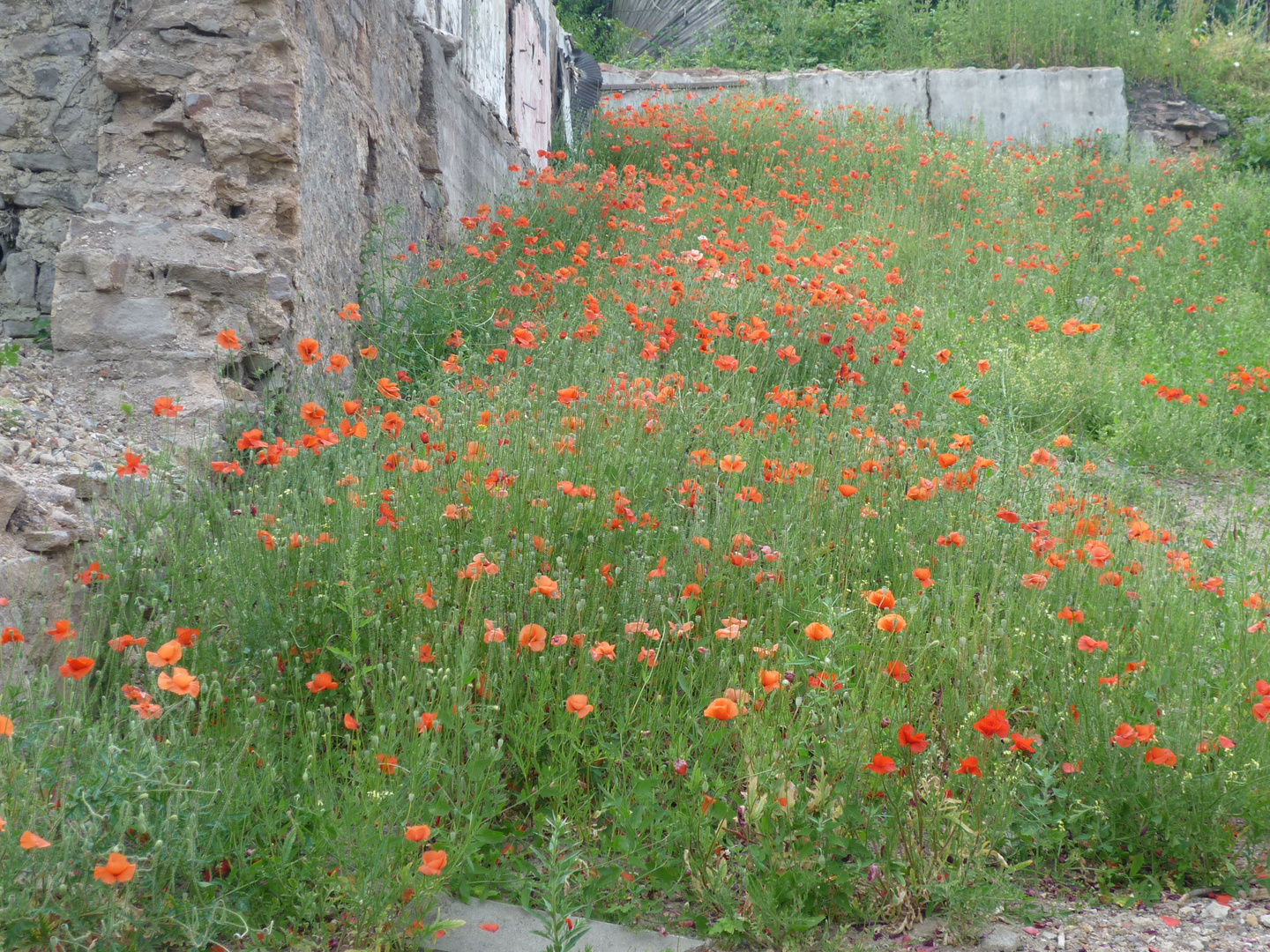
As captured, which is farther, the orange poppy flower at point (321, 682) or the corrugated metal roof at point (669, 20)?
the corrugated metal roof at point (669, 20)

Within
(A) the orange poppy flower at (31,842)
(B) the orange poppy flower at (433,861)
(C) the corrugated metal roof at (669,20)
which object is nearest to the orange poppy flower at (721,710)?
(B) the orange poppy flower at (433,861)

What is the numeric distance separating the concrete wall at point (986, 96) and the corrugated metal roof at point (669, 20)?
5984 millimetres

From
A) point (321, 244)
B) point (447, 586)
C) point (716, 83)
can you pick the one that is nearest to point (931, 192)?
point (716, 83)

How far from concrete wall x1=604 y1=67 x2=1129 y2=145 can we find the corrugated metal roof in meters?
5.98

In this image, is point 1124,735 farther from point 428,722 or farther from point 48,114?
point 48,114

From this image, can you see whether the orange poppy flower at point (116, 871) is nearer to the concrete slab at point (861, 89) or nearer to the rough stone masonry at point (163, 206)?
the rough stone masonry at point (163, 206)

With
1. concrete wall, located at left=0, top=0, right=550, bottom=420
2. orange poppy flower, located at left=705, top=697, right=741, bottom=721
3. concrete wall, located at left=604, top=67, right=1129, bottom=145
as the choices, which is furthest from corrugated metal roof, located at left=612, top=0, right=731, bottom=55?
orange poppy flower, located at left=705, top=697, right=741, bottom=721

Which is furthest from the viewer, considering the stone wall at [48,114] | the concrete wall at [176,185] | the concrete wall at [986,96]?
the concrete wall at [986,96]

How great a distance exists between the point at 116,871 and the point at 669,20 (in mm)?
20582

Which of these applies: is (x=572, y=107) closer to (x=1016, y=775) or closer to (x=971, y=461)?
(x=971, y=461)

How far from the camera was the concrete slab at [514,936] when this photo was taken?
1.85 meters

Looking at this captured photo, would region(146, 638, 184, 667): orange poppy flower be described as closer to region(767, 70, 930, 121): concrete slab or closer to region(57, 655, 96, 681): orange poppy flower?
region(57, 655, 96, 681): orange poppy flower

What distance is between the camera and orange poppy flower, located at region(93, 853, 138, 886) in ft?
4.80

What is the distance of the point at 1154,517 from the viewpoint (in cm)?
384
